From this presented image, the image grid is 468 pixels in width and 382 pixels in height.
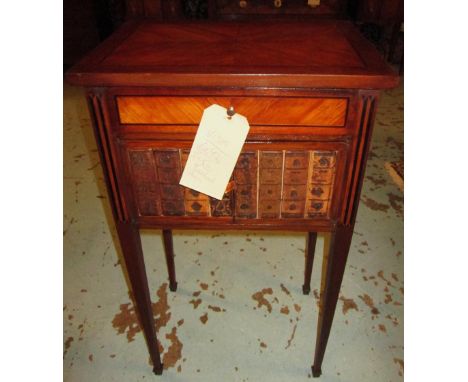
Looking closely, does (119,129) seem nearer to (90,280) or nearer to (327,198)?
(327,198)

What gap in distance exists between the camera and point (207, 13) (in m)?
2.69

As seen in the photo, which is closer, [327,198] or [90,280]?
[327,198]

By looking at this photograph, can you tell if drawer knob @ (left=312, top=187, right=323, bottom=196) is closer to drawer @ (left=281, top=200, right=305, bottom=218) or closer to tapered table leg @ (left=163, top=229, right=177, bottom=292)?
drawer @ (left=281, top=200, right=305, bottom=218)

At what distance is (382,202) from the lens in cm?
163

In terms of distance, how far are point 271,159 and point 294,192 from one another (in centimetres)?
8

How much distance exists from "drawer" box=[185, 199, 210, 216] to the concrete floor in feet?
1.75

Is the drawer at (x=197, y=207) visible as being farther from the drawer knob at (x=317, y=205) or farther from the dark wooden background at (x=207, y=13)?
the dark wooden background at (x=207, y=13)

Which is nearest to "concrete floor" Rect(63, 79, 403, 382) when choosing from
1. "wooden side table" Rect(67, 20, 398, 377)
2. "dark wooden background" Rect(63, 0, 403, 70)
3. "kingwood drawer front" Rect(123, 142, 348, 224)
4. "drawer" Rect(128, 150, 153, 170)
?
"wooden side table" Rect(67, 20, 398, 377)

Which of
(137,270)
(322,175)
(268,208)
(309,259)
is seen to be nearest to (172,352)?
(137,270)

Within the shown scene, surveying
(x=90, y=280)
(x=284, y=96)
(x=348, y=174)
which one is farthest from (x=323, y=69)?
(x=90, y=280)

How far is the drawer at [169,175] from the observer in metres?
0.62

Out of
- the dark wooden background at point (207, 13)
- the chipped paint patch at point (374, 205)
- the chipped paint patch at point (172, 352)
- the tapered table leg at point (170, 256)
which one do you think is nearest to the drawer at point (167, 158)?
the tapered table leg at point (170, 256)

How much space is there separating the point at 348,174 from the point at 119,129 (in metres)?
0.40

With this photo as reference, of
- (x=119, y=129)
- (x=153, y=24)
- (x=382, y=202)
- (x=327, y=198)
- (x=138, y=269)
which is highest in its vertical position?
(x=153, y=24)
